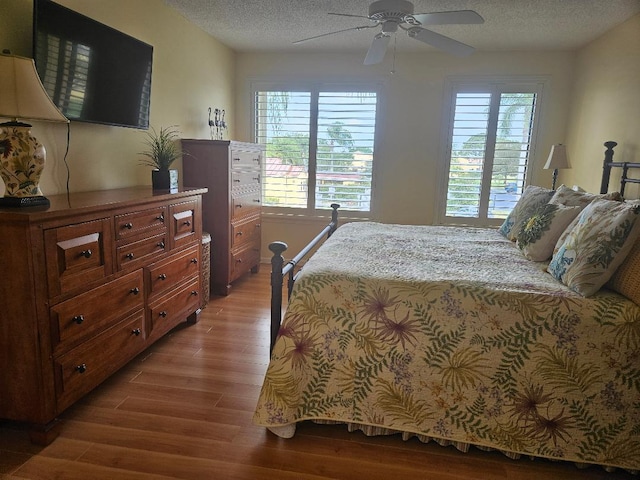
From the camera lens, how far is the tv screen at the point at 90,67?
2258 millimetres

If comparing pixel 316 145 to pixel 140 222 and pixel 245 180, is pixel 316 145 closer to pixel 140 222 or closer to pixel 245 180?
pixel 245 180

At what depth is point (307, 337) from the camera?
198 cm

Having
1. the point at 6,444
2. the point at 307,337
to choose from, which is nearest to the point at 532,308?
the point at 307,337

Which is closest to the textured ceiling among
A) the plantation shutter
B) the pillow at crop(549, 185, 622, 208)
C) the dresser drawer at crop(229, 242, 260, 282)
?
the plantation shutter

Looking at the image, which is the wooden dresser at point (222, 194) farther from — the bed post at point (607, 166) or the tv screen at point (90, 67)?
the bed post at point (607, 166)

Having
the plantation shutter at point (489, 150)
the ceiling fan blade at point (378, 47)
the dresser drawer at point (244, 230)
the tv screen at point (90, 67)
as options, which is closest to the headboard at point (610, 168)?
the plantation shutter at point (489, 150)

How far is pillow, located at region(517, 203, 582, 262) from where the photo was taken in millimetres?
2443

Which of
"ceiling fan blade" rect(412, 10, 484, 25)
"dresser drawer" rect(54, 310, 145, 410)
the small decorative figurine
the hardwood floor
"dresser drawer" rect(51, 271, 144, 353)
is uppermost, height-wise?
"ceiling fan blade" rect(412, 10, 484, 25)

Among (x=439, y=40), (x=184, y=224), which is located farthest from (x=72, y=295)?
(x=439, y=40)

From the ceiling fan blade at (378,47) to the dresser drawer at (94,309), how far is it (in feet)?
7.21

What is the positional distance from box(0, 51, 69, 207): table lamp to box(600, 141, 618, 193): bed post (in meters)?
3.83

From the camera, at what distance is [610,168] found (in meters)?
3.49

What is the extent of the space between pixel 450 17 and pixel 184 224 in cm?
218

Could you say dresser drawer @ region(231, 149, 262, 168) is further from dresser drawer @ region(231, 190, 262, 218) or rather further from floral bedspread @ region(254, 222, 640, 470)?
floral bedspread @ region(254, 222, 640, 470)
